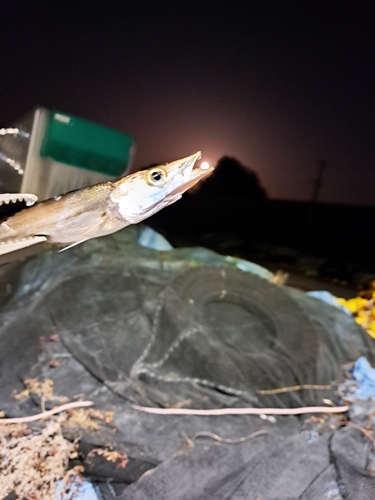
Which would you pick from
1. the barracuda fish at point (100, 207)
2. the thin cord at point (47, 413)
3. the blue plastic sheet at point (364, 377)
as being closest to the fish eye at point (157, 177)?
the barracuda fish at point (100, 207)

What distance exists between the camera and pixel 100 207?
40cm

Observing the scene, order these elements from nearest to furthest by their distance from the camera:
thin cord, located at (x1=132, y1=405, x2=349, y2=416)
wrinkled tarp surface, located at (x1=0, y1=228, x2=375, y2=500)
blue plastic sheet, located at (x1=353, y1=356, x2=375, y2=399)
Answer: wrinkled tarp surface, located at (x1=0, y1=228, x2=375, y2=500), thin cord, located at (x1=132, y1=405, x2=349, y2=416), blue plastic sheet, located at (x1=353, y1=356, x2=375, y2=399)

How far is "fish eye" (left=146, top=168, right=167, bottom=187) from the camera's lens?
0.39 metres

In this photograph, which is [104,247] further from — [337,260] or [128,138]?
[337,260]

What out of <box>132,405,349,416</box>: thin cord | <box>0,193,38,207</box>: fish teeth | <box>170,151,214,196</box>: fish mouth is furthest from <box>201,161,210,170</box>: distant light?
<box>132,405,349,416</box>: thin cord

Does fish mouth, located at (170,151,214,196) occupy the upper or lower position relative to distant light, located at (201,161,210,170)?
lower

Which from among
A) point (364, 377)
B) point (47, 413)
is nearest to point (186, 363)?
point (47, 413)

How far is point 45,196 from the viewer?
0.45 meters

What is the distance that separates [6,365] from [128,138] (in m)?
1.02

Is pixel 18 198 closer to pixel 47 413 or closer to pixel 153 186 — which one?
pixel 153 186

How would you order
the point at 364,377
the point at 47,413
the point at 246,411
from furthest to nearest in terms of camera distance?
the point at 364,377 < the point at 246,411 < the point at 47,413

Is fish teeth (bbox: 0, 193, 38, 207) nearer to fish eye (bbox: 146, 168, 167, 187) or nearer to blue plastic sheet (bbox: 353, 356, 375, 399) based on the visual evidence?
fish eye (bbox: 146, 168, 167, 187)

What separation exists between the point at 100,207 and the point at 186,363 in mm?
1221

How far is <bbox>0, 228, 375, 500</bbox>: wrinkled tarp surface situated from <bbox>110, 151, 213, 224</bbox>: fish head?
97 centimetres
